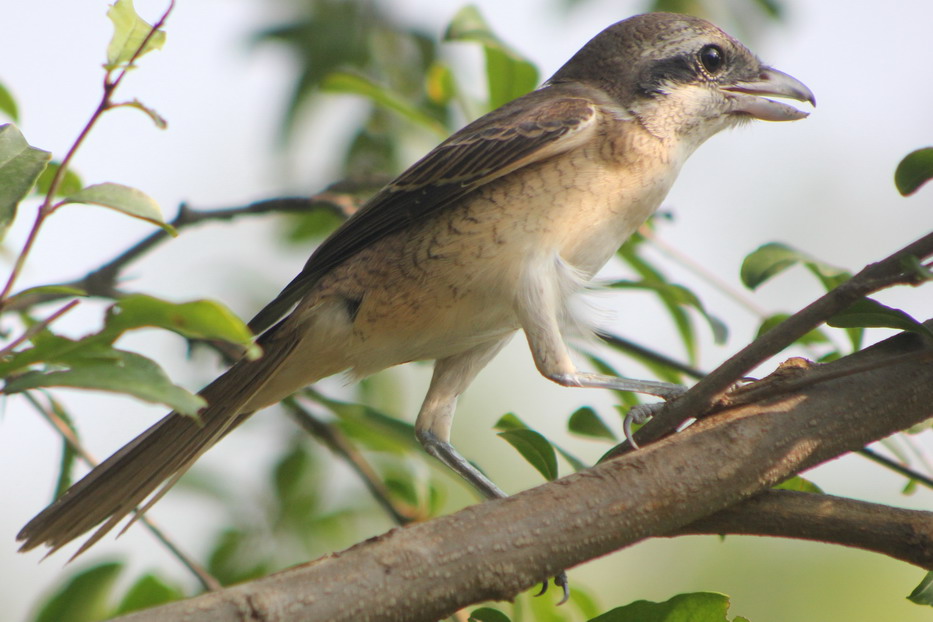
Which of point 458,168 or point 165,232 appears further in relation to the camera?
point 458,168

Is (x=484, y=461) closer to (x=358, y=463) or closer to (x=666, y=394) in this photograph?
(x=358, y=463)

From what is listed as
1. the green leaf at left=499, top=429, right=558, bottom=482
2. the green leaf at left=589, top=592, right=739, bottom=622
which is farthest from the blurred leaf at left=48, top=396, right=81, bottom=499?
the green leaf at left=589, top=592, right=739, bottom=622

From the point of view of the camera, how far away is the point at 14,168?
1.81m

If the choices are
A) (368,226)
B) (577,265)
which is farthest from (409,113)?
(577,265)

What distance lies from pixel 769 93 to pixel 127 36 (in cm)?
273

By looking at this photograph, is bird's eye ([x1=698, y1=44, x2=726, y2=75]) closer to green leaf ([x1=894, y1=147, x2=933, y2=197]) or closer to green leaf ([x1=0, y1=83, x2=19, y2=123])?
green leaf ([x1=894, y1=147, x2=933, y2=197])

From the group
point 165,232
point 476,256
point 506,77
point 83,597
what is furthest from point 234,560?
point 506,77

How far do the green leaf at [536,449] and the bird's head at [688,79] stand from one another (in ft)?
5.13

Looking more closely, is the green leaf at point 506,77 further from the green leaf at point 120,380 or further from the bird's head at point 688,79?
the green leaf at point 120,380

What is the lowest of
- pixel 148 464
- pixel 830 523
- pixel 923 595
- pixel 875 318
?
pixel 923 595

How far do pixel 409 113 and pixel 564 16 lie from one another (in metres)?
1.16

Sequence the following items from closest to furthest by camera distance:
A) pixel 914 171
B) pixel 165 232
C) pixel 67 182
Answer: pixel 914 171, pixel 67 182, pixel 165 232

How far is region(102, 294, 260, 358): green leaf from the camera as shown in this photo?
1.48 metres

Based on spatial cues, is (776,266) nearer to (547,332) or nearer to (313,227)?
(547,332)
